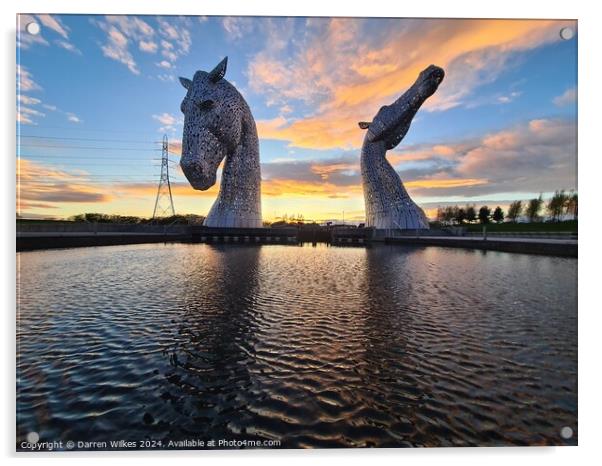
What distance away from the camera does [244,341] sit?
4582mm

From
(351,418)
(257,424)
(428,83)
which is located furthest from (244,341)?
(428,83)

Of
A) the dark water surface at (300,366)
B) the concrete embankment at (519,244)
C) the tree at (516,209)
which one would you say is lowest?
the dark water surface at (300,366)

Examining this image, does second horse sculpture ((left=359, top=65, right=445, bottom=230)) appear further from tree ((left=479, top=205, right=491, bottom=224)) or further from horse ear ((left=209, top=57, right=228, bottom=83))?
tree ((left=479, top=205, right=491, bottom=224))

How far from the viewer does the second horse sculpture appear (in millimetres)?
27953

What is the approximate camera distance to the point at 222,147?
22.2 m

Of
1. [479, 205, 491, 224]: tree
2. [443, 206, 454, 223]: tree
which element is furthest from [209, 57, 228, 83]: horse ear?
[443, 206, 454, 223]: tree

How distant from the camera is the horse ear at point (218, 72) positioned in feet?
65.7

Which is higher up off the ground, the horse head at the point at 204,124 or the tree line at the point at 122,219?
the horse head at the point at 204,124

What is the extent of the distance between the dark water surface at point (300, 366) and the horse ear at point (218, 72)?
17035 mm

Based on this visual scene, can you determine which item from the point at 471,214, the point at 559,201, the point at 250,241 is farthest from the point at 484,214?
the point at 559,201

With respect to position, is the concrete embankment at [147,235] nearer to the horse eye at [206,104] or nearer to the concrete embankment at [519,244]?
the horse eye at [206,104]

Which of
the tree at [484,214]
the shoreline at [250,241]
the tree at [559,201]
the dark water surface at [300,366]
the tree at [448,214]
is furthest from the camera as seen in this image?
the tree at [448,214]

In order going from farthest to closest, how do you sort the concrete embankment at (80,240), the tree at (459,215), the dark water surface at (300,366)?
the tree at (459,215) < the concrete embankment at (80,240) < the dark water surface at (300,366)

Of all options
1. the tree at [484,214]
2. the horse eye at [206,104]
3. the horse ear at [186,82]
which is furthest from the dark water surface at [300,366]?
the tree at [484,214]
